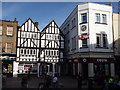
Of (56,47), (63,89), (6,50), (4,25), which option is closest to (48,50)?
(56,47)

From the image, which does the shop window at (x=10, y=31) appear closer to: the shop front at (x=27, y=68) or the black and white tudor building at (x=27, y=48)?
the black and white tudor building at (x=27, y=48)

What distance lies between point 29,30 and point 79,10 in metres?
9.33

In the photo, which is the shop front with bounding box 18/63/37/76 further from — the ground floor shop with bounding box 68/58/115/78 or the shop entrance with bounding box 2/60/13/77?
the ground floor shop with bounding box 68/58/115/78

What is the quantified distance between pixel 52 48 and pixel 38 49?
7.77 feet

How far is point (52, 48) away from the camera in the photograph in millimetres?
24406

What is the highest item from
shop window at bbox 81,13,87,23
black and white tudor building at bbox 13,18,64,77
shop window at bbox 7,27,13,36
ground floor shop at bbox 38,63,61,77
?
shop window at bbox 81,13,87,23

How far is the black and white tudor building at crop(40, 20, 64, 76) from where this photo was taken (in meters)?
24.1

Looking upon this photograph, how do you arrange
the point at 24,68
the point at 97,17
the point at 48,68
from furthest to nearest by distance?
the point at 48,68, the point at 24,68, the point at 97,17

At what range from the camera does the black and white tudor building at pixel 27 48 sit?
2325 centimetres

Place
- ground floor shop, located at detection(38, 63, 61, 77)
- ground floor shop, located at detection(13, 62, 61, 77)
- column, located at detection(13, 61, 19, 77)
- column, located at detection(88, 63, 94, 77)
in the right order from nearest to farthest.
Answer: column, located at detection(88, 63, 94, 77) → column, located at detection(13, 61, 19, 77) → ground floor shop, located at detection(13, 62, 61, 77) → ground floor shop, located at detection(38, 63, 61, 77)

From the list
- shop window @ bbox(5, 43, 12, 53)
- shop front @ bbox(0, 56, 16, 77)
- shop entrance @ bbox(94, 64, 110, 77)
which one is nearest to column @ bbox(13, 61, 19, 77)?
shop front @ bbox(0, 56, 16, 77)

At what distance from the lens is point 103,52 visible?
61.8 feet

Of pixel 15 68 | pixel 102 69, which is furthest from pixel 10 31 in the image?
pixel 102 69

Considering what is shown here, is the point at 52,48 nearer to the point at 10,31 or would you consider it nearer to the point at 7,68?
the point at 10,31
